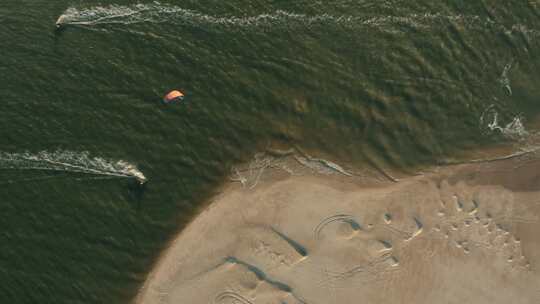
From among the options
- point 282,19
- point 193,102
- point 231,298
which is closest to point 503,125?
point 282,19

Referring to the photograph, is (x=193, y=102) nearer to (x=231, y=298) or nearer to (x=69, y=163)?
(x=69, y=163)

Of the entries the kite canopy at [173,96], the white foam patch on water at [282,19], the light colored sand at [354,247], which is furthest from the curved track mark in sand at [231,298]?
the white foam patch on water at [282,19]

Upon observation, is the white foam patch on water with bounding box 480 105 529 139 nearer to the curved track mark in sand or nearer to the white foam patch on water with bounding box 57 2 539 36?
the white foam patch on water with bounding box 57 2 539 36

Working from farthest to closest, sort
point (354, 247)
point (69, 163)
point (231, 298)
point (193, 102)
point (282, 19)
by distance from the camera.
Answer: point (282, 19)
point (193, 102)
point (69, 163)
point (354, 247)
point (231, 298)

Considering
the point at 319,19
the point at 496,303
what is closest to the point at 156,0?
the point at 319,19

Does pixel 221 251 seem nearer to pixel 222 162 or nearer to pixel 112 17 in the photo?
pixel 222 162

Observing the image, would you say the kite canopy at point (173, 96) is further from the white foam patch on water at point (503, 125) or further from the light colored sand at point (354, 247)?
the white foam patch on water at point (503, 125)
